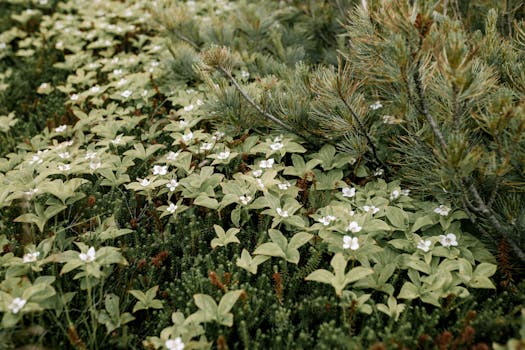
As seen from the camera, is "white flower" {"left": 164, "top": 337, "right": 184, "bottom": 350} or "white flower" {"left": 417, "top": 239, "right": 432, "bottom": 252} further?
"white flower" {"left": 417, "top": 239, "right": 432, "bottom": 252}

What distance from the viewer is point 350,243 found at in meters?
2.31

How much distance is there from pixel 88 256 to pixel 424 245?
5.55 ft

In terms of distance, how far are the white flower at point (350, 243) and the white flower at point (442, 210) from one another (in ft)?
1.80

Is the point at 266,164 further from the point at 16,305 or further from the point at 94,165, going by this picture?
the point at 16,305

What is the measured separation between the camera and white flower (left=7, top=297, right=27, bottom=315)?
205 centimetres

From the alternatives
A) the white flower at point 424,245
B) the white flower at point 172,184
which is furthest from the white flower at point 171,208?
the white flower at point 424,245

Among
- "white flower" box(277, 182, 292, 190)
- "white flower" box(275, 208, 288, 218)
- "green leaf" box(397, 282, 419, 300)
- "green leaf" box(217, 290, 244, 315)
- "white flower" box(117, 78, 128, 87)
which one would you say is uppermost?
"white flower" box(117, 78, 128, 87)

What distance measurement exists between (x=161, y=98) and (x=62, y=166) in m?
1.35

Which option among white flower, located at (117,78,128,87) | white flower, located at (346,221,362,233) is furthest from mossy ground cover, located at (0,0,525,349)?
white flower, located at (117,78,128,87)

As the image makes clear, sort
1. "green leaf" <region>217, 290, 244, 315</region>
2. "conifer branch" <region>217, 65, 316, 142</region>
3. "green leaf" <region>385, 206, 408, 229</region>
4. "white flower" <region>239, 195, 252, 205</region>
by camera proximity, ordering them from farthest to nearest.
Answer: "conifer branch" <region>217, 65, 316, 142</region>
"white flower" <region>239, 195, 252, 205</region>
"green leaf" <region>385, 206, 408, 229</region>
"green leaf" <region>217, 290, 244, 315</region>

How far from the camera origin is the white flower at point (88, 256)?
229 centimetres

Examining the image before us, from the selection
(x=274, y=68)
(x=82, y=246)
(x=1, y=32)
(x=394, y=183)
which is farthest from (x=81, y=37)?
(x=394, y=183)

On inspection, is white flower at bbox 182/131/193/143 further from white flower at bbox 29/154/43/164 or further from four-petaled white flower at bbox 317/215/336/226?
four-petaled white flower at bbox 317/215/336/226

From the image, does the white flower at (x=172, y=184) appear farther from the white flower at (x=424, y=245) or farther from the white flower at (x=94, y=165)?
the white flower at (x=424, y=245)
